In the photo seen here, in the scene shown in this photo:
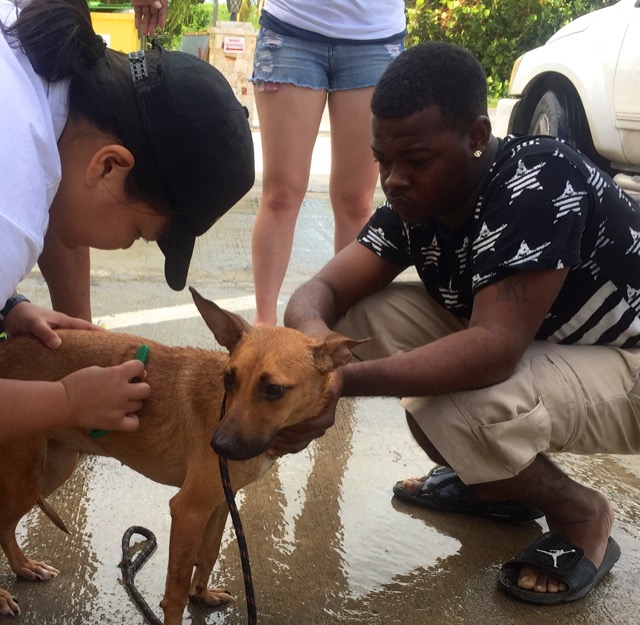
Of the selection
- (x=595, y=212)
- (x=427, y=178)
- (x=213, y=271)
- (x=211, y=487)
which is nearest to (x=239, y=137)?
(x=427, y=178)

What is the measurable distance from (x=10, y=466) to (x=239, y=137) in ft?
3.91

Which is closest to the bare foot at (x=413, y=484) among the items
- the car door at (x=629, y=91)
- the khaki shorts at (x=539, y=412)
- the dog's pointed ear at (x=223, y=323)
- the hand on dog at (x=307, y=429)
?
the khaki shorts at (x=539, y=412)

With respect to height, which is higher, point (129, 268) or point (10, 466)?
point (10, 466)

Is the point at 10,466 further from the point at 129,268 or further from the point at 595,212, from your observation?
the point at 129,268

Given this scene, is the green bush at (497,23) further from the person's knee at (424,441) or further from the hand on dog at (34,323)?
the hand on dog at (34,323)

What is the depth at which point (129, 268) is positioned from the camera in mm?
6262

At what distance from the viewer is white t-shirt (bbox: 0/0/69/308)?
199 cm

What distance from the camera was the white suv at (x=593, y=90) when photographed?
302 inches

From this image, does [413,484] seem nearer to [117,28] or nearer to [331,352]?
[331,352]

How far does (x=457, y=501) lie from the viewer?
3541 millimetres

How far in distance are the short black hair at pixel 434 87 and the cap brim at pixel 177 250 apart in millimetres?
847

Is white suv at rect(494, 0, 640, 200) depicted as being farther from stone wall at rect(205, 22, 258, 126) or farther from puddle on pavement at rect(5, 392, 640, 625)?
stone wall at rect(205, 22, 258, 126)

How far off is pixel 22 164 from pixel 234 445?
35.3 inches

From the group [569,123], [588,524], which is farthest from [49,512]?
[569,123]
